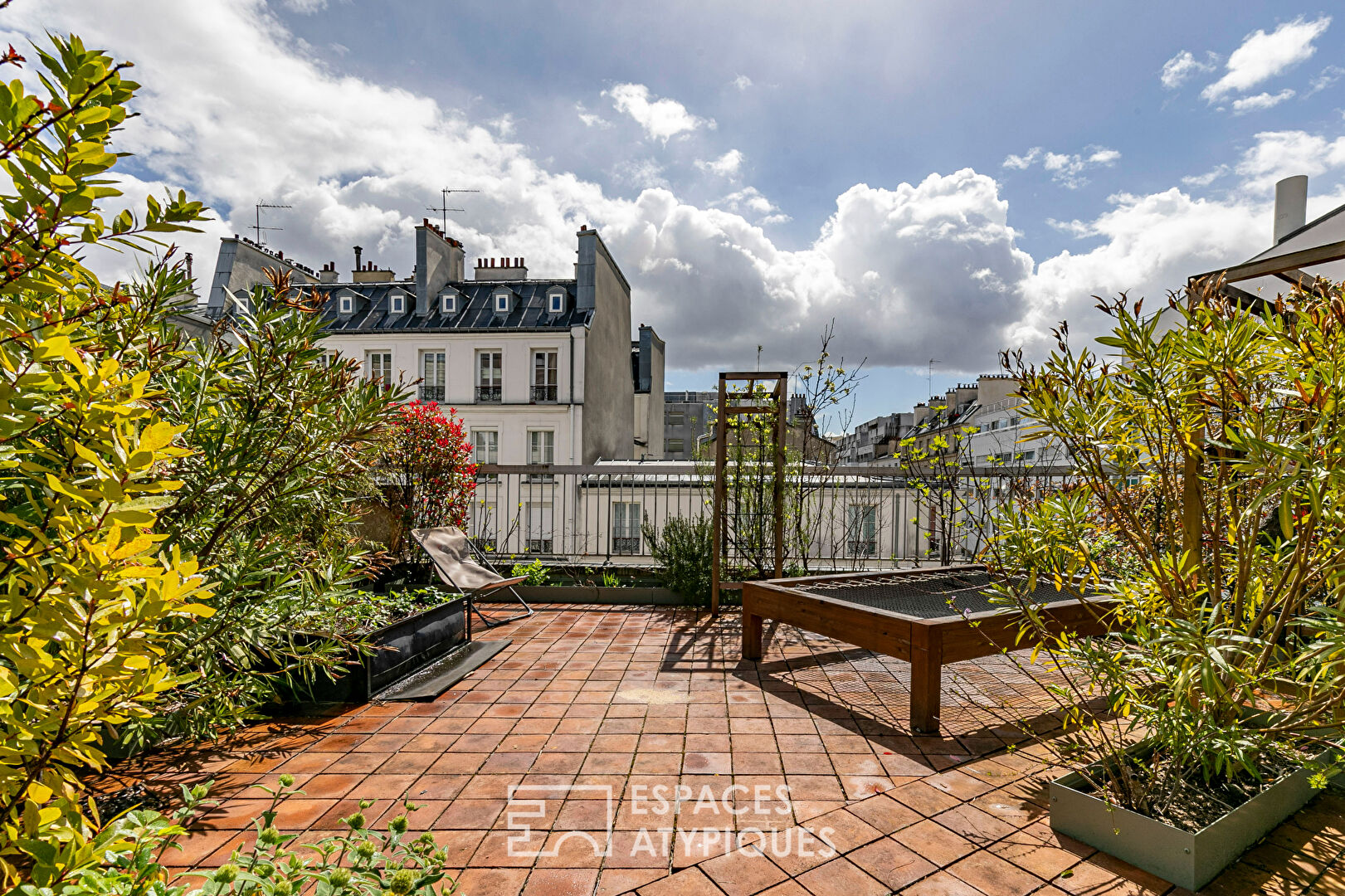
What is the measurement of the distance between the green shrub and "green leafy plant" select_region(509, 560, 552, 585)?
1.20 meters

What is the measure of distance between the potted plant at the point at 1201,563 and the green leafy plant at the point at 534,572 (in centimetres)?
457

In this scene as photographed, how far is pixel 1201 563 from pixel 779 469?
333 cm

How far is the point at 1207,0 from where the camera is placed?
3.55 metres

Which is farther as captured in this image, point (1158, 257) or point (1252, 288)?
point (1158, 257)

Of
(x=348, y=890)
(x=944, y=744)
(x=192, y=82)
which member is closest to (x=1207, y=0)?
(x=944, y=744)

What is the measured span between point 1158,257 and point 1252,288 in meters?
1.87

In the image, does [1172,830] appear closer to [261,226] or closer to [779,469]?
[779,469]

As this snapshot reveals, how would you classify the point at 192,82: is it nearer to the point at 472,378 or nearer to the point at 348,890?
the point at 348,890

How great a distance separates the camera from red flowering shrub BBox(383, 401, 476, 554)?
5.81 m

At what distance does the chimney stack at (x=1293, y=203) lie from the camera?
7371 mm

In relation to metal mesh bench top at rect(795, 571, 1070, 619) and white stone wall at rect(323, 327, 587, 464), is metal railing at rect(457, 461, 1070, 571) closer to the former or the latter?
metal mesh bench top at rect(795, 571, 1070, 619)

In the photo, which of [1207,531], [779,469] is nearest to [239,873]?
[1207,531]

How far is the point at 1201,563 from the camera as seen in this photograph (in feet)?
7.41

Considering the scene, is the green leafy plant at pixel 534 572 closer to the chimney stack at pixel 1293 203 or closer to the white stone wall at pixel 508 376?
the chimney stack at pixel 1293 203
